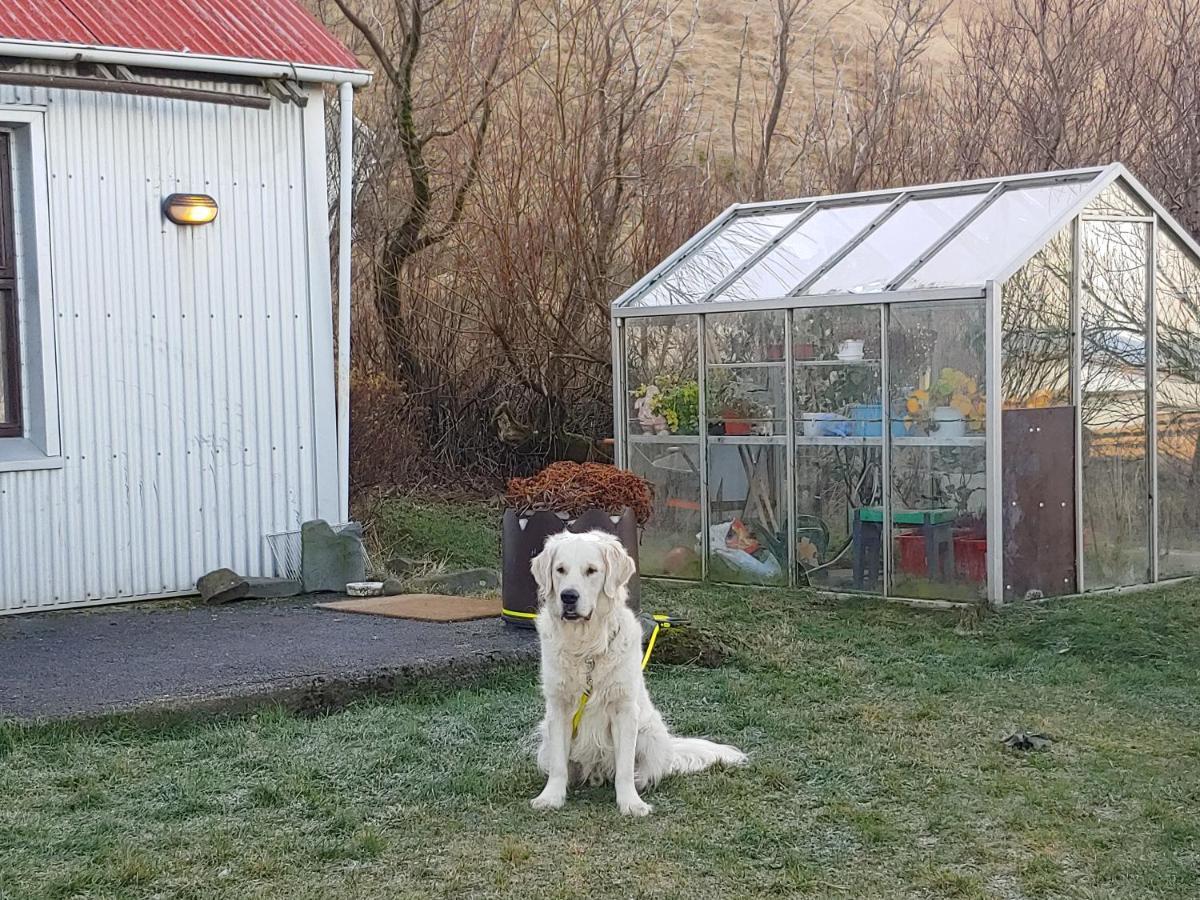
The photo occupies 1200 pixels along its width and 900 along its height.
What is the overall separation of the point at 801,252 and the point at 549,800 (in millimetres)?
7197

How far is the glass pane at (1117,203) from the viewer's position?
11.4 meters

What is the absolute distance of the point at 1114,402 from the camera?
11477 mm

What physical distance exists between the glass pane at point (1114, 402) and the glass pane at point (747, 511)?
2211 millimetres

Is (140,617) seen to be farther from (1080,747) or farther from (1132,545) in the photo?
(1132,545)

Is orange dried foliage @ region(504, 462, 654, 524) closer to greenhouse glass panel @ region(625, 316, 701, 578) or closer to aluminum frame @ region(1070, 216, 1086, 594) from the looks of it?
greenhouse glass panel @ region(625, 316, 701, 578)

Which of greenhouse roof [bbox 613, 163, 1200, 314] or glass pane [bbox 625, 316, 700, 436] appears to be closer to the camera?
greenhouse roof [bbox 613, 163, 1200, 314]

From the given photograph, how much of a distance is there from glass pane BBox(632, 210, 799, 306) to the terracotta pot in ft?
12.5

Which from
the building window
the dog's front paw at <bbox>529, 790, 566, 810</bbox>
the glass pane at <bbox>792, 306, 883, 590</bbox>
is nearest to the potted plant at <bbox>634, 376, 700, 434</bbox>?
the glass pane at <bbox>792, 306, 883, 590</bbox>

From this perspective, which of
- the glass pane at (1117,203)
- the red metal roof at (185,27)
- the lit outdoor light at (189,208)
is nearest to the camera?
the red metal roof at (185,27)

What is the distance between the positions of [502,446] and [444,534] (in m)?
3.23

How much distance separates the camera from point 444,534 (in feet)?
45.6

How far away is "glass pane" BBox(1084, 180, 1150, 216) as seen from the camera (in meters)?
11.4

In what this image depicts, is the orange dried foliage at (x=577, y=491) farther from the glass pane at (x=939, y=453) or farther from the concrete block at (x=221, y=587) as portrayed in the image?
the glass pane at (x=939, y=453)

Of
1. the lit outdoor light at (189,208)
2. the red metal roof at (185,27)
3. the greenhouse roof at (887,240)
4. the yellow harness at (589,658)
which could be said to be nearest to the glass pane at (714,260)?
the greenhouse roof at (887,240)
